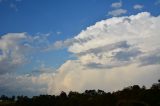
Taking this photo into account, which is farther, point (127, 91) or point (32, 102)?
point (32, 102)

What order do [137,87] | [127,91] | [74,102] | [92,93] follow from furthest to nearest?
[92,93], [74,102], [137,87], [127,91]

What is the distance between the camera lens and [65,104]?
6555 inches

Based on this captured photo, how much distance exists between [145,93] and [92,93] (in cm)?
8345

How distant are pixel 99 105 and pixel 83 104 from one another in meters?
14.6

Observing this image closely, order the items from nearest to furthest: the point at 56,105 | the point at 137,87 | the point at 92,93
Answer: the point at 137,87
the point at 56,105
the point at 92,93

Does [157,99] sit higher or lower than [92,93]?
lower

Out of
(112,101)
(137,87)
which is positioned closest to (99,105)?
(112,101)

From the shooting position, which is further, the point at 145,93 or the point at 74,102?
the point at 74,102

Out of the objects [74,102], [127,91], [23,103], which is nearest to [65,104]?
[74,102]

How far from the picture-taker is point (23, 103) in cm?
18525

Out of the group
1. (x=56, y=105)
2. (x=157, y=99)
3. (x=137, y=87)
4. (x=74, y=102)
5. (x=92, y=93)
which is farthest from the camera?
(x=92, y=93)

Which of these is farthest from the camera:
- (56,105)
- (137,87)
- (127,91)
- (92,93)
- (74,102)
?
(92,93)

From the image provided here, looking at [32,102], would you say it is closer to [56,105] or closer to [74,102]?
[56,105]

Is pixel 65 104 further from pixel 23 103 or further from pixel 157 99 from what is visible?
pixel 157 99
